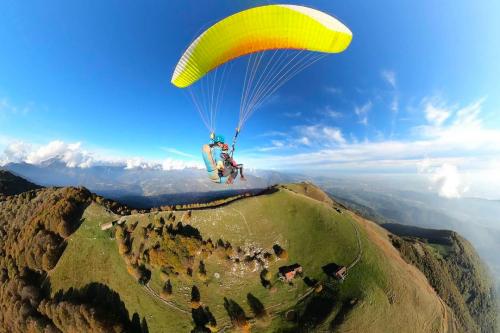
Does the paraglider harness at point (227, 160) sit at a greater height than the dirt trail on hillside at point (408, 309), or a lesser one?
greater

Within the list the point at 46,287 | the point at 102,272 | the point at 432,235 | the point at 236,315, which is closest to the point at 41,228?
the point at 46,287

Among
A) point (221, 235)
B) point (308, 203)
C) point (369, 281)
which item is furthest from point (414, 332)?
point (221, 235)

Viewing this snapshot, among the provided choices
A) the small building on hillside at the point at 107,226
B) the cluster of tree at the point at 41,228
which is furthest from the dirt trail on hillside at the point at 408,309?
the cluster of tree at the point at 41,228

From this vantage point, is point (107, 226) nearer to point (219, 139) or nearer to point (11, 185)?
point (219, 139)

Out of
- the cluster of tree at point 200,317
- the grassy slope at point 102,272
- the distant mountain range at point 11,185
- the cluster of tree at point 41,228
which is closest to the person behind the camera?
the cluster of tree at point 200,317

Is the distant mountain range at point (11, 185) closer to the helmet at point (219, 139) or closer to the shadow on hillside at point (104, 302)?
the shadow on hillside at point (104, 302)

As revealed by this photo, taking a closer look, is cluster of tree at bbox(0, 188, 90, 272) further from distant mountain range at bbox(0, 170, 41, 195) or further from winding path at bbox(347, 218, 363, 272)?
distant mountain range at bbox(0, 170, 41, 195)

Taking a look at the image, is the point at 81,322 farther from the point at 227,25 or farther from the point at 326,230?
the point at 227,25
